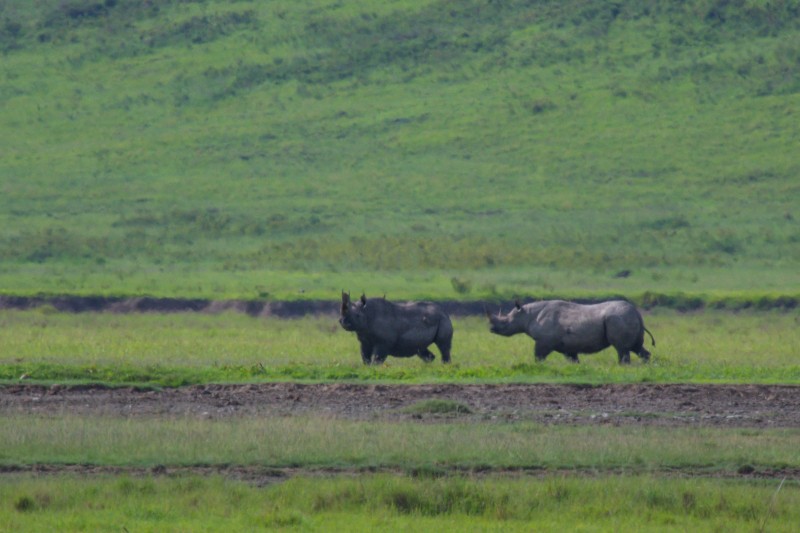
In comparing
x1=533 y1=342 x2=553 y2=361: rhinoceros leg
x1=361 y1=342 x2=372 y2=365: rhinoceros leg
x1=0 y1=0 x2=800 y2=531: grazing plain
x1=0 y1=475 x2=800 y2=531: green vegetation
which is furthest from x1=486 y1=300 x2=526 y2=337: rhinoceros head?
x1=0 y1=475 x2=800 y2=531: green vegetation

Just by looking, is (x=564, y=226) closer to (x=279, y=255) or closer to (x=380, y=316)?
(x=279, y=255)

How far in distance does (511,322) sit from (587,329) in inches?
66.2

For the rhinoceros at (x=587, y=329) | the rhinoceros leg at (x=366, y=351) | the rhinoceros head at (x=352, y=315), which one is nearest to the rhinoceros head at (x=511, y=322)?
the rhinoceros at (x=587, y=329)

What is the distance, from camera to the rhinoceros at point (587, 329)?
78.4 feet

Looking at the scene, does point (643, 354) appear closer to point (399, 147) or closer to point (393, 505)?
point (393, 505)

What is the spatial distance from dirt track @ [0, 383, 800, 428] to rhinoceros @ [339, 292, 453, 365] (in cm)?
425

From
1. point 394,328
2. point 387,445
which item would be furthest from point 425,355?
point 387,445

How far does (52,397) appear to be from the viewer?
719 inches

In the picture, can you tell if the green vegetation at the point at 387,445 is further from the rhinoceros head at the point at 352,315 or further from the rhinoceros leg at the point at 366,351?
the rhinoceros leg at the point at 366,351

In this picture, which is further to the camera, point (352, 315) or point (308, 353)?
point (308, 353)

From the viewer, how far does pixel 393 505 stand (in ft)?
39.4

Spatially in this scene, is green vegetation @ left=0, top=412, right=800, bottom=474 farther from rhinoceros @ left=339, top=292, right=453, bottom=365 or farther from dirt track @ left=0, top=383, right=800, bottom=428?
rhinoceros @ left=339, top=292, right=453, bottom=365

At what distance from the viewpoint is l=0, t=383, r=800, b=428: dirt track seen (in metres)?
16.8

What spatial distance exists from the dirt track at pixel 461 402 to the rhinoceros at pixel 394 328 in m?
4.25
